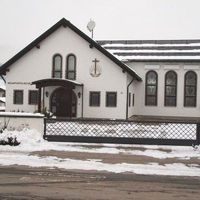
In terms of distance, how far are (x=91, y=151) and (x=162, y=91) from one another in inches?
708

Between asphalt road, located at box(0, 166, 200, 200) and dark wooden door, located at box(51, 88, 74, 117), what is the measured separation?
16950mm

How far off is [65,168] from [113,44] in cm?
2524

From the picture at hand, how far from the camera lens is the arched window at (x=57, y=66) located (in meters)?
26.3

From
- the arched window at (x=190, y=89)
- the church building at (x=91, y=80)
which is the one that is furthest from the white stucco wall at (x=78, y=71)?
the arched window at (x=190, y=89)

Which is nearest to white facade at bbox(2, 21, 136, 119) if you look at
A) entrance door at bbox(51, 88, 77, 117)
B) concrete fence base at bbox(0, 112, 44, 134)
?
entrance door at bbox(51, 88, 77, 117)

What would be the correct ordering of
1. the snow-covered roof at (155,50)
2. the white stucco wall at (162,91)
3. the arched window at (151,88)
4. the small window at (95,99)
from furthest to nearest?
the arched window at (151,88), the snow-covered roof at (155,50), the white stucco wall at (162,91), the small window at (95,99)

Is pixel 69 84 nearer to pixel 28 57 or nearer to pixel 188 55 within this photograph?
pixel 28 57

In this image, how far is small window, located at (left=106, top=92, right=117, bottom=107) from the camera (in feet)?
83.3

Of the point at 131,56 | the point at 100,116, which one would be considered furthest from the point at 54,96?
the point at 131,56

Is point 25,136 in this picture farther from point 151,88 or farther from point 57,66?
point 151,88

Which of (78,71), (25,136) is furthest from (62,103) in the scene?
(25,136)

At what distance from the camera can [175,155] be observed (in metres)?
11.8

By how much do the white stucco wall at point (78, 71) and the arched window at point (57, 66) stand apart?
0.30m

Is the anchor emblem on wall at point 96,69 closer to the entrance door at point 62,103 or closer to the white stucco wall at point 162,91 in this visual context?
the entrance door at point 62,103
